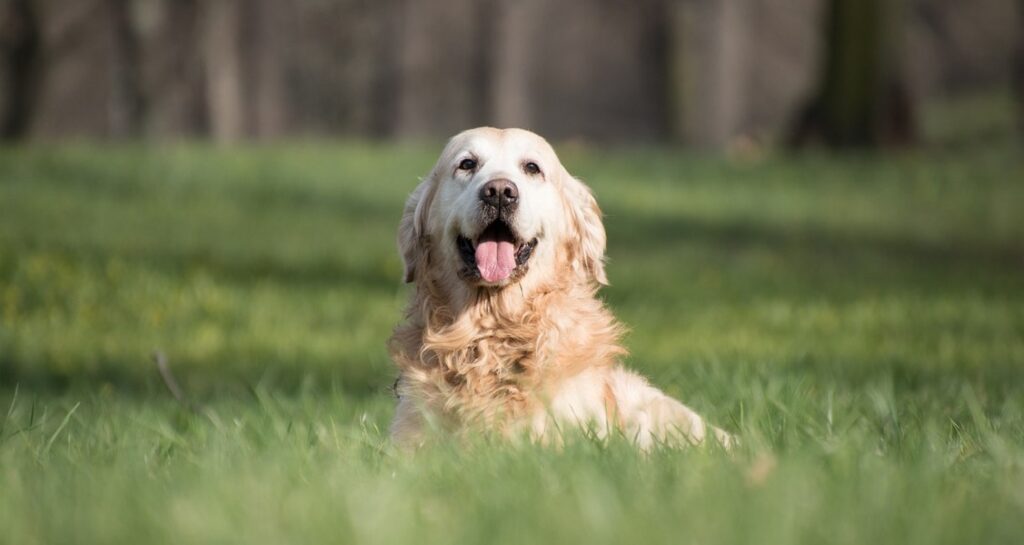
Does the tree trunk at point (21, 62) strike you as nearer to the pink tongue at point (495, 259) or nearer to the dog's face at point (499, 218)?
the dog's face at point (499, 218)

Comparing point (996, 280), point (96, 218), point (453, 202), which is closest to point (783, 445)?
point (453, 202)

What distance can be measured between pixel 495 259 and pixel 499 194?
10.1 inches

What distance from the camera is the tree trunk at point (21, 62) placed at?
77.9 feet

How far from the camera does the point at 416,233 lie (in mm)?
4965

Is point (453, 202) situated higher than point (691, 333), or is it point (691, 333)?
point (453, 202)

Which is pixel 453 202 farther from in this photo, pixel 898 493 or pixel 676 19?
pixel 676 19

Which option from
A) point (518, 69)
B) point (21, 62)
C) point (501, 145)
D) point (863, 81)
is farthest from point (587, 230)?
point (518, 69)

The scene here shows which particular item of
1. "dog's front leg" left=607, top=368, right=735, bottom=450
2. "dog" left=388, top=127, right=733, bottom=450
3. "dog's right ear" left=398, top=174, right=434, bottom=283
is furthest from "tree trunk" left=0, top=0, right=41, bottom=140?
"dog's front leg" left=607, top=368, right=735, bottom=450

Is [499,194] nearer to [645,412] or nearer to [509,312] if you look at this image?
[509,312]

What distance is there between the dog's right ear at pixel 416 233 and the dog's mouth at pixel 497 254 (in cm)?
35

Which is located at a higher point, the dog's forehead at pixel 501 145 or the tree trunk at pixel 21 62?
the dog's forehead at pixel 501 145

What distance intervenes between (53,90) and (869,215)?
2889cm

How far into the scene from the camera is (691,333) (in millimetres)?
8469

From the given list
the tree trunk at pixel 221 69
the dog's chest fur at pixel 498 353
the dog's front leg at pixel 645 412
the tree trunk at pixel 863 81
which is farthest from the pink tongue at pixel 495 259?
the tree trunk at pixel 221 69
